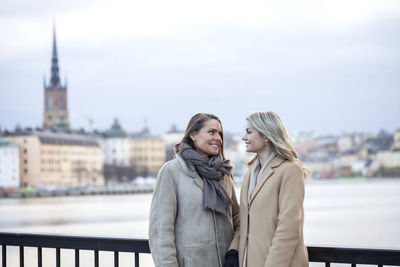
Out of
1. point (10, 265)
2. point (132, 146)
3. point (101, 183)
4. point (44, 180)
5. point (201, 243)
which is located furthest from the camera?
point (132, 146)

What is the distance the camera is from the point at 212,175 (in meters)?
3.33

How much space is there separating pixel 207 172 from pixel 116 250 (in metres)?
0.71

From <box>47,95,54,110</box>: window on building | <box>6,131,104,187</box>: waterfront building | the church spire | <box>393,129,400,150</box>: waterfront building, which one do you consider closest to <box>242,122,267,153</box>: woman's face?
<box>6,131,104,187</box>: waterfront building

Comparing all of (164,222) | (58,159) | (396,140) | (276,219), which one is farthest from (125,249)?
(396,140)

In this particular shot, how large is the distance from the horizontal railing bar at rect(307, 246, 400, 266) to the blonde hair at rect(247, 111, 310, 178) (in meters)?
0.46

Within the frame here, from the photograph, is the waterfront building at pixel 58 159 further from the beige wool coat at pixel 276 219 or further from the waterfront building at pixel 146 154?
the beige wool coat at pixel 276 219

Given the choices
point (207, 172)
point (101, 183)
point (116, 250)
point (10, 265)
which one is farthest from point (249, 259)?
point (101, 183)

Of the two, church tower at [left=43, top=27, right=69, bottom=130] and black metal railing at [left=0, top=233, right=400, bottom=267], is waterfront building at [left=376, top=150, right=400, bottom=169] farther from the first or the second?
black metal railing at [left=0, top=233, right=400, bottom=267]

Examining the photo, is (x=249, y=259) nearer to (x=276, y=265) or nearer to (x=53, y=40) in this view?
(x=276, y=265)

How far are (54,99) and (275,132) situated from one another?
462 feet

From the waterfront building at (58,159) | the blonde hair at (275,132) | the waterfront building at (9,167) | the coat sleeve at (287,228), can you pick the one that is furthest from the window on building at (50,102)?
the coat sleeve at (287,228)

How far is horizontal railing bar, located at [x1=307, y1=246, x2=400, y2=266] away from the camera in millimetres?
3119

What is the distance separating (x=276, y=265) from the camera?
9.91 feet

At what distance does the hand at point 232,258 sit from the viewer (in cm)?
322
